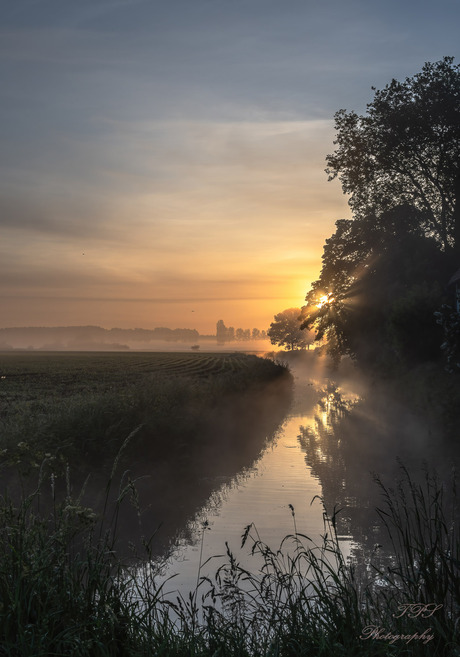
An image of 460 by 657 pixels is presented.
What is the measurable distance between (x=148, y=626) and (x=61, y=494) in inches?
361

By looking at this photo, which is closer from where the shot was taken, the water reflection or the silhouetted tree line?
the water reflection

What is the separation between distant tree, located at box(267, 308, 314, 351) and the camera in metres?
141

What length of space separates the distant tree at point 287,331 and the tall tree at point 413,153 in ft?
325

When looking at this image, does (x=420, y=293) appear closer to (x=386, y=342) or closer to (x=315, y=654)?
(x=386, y=342)

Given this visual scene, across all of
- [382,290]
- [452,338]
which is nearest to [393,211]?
[382,290]

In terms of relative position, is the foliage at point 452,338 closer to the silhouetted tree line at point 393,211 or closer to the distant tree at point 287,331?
the silhouetted tree line at point 393,211

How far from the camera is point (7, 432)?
1375 cm

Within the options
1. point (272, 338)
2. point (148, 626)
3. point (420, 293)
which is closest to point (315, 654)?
point (148, 626)

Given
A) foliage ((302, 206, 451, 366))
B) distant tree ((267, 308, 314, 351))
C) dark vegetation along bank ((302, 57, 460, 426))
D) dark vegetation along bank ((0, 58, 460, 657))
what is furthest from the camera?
distant tree ((267, 308, 314, 351))

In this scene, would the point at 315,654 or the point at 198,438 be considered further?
the point at 198,438

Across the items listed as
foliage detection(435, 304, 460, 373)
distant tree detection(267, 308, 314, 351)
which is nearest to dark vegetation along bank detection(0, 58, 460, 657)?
foliage detection(435, 304, 460, 373)

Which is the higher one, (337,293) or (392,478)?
(337,293)

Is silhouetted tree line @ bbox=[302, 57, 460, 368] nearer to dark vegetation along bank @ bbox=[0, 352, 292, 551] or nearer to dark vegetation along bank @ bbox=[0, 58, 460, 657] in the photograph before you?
dark vegetation along bank @ bbox=[0, 58, 460, 657]

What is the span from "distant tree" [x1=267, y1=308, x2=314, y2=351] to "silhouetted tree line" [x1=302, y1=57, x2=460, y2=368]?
98354mm
